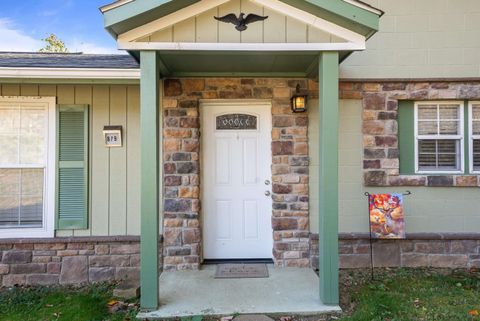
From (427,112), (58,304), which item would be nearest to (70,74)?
(58,304)

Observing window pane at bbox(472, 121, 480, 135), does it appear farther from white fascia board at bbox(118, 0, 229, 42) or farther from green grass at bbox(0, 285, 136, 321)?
green grass at bbox(0, 285, 136, 321)

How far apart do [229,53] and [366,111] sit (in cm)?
206

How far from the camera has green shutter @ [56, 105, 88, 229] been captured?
4383 millimetres

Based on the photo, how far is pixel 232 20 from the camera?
336cm

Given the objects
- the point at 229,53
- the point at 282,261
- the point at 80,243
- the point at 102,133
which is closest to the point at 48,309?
the point at 80,243

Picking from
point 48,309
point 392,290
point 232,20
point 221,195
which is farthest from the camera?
point 221,195

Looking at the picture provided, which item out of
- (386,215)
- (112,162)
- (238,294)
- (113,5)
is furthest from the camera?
(112,162)

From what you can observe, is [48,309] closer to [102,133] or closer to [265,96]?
[102,133]

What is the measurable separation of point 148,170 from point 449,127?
3875 mm

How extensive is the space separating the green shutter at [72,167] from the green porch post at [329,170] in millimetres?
2918

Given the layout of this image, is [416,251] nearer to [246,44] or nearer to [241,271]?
[241,271]

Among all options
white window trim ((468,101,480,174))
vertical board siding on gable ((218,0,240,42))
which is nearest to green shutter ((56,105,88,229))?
vertical board siding on gable ((218,0,240,42))

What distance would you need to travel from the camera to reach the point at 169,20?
3.31 metres

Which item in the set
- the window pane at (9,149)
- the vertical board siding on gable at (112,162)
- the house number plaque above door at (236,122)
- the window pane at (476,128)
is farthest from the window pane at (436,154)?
the window pane at (9,149)
